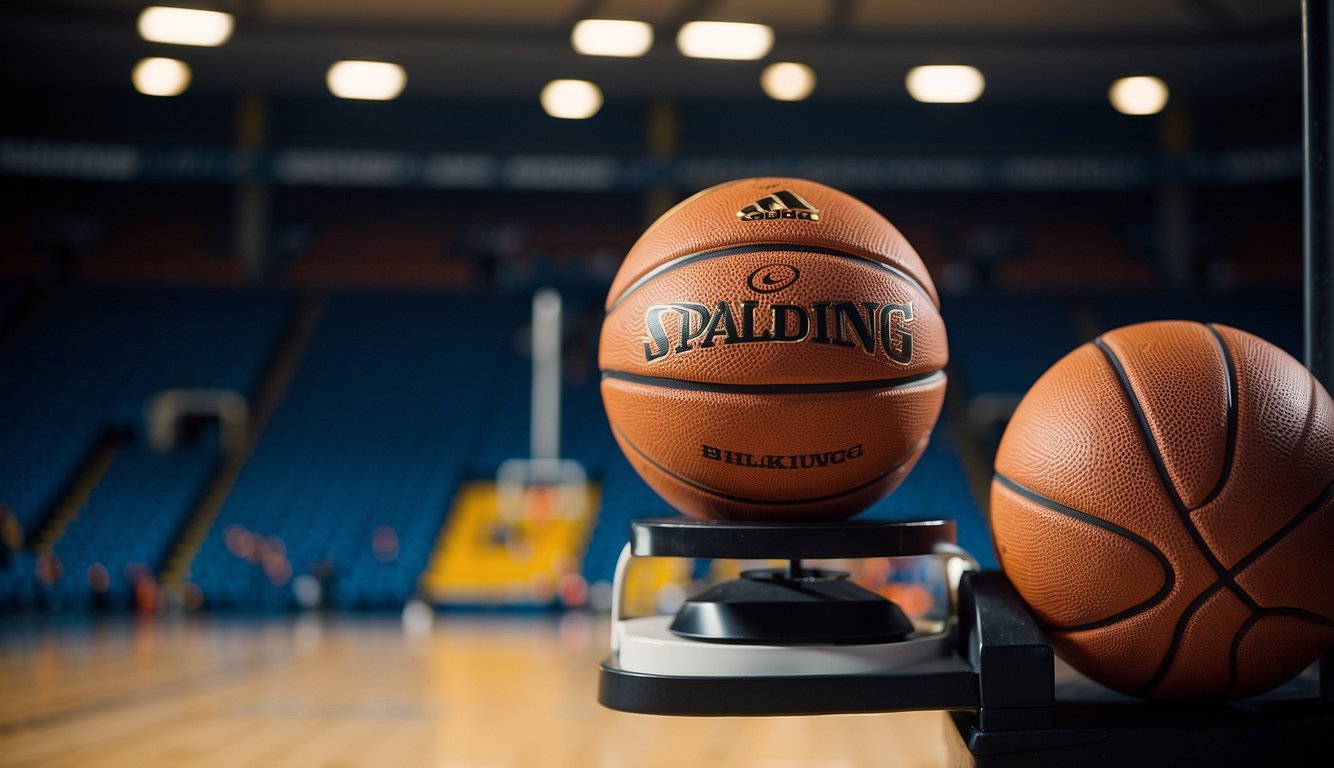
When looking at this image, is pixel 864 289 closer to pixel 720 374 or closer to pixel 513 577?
pixel 720 374

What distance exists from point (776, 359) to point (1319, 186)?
1.73 feet

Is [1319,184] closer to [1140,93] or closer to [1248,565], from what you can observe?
[1248,565]

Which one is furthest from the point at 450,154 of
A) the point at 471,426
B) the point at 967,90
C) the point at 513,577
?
the point at 967,90

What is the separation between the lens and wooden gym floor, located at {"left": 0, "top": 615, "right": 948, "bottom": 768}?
10.2 ft

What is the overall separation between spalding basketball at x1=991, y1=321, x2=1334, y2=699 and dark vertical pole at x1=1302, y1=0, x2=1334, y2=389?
107 mm

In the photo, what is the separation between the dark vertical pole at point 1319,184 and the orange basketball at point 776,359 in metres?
0.35

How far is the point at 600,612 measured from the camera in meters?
7.52

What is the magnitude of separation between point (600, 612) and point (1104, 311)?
5409mm

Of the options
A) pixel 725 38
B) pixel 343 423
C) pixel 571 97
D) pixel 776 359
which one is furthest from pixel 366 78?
pixel 776 359

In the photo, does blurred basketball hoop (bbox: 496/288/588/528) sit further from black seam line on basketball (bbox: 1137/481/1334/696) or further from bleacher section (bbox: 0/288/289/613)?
black seam line on basketball (bbox: 1137/481/1334/696)

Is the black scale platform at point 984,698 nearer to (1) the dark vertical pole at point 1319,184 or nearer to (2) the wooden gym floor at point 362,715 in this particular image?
(1) the dark vertical pole at point 1319,184

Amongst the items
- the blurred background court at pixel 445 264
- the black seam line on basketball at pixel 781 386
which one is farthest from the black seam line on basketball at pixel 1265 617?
the blurred background court at pixel 445 264

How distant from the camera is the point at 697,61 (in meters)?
9.15

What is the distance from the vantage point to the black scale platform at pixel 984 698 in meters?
0.94
